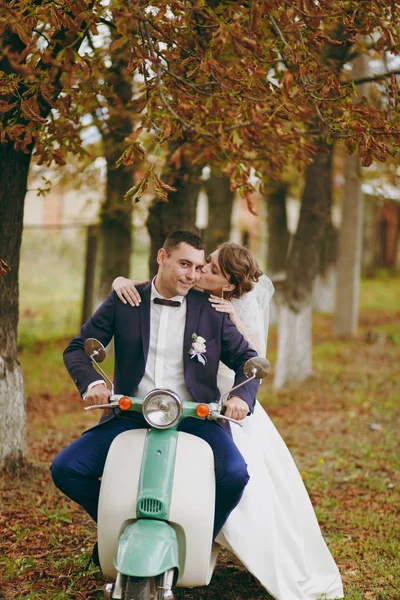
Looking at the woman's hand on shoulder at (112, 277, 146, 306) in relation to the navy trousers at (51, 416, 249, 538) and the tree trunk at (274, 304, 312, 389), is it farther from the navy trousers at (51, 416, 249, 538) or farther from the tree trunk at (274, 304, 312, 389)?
the tree trunk at (274, 304, 312, 389)

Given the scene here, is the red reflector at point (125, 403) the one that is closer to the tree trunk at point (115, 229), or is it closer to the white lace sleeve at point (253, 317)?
the white lace sleeve at point (253, 317)

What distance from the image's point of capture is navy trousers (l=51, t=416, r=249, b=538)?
3.70m

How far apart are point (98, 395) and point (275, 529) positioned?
1.18m

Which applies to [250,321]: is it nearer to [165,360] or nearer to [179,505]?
[165,360]

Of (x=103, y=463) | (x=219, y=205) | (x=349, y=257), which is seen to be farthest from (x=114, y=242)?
(x=103, y=463)

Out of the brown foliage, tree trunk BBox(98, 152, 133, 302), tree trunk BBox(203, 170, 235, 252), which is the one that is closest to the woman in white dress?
the brown foliage

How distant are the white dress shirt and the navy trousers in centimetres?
20

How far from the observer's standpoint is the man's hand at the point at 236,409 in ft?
12.0

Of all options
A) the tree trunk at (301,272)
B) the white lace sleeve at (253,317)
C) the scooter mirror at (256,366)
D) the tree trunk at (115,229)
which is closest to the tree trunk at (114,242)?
the tree trunk at (115,229)

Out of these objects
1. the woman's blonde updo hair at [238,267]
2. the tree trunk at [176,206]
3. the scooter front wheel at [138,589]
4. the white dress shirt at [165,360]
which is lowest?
the scooter front wheel at [138,589]

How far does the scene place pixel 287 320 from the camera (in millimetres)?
10055

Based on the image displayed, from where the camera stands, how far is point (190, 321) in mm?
4043

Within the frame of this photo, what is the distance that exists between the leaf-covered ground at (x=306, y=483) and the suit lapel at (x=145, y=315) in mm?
1260

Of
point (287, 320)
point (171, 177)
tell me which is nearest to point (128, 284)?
point (171, 177)
